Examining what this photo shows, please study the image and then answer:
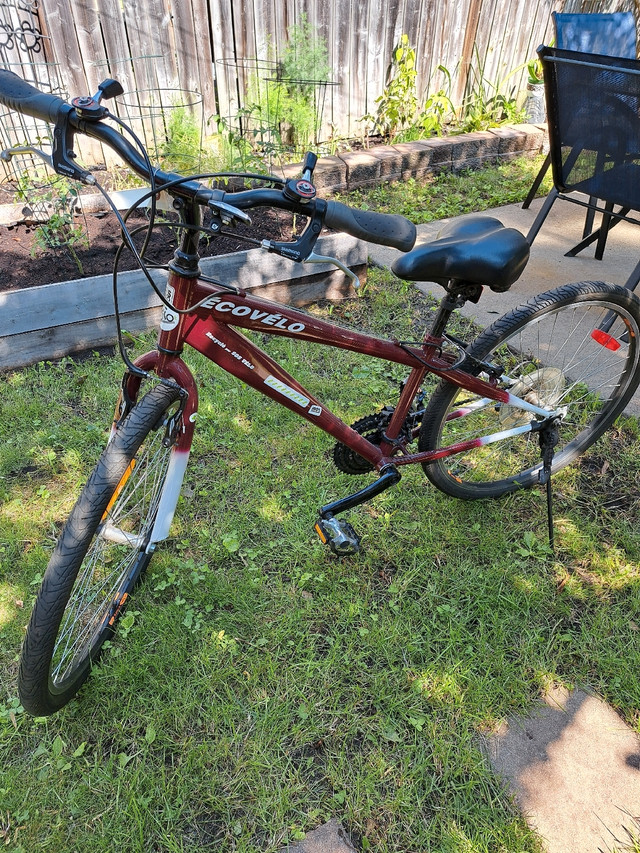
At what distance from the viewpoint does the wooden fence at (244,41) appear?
4.00 meters

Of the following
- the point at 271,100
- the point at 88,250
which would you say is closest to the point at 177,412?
the point at 88,250

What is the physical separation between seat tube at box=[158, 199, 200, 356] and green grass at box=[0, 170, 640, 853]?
3.23 feet

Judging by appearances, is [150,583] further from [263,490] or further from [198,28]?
[198,28]

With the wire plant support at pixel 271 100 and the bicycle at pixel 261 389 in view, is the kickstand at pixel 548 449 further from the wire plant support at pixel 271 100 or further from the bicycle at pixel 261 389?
the wire plant support at pixel 271 100

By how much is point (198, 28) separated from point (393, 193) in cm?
195

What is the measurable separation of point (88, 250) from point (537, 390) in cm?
274

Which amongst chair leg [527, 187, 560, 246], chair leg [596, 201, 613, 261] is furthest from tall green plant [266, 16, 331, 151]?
chair leg [596, 201, 613, 261]

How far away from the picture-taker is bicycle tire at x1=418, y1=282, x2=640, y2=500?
77.8 inches

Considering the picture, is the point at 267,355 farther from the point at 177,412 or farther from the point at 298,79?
the point at 298,79

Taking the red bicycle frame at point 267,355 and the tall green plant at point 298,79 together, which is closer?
the red bicycle frame at point 267,355

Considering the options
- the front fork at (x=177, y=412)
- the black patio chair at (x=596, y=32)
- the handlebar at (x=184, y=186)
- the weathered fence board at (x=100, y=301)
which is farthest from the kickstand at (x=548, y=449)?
the black patio chair at (x=596, y=32)

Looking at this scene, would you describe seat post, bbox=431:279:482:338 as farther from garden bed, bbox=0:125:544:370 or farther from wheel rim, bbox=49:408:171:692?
garden bed, bbox=0:125:544:370

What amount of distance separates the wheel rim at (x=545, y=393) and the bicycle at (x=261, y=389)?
1 cm

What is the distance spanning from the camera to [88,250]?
3.45 meters
